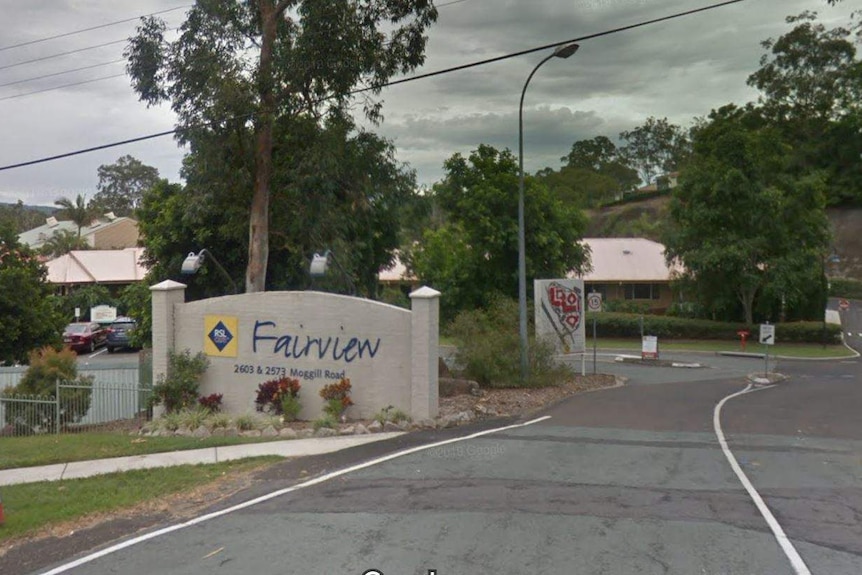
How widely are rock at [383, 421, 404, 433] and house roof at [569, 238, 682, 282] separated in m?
41.5

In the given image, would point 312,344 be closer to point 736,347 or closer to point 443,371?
point 443,371

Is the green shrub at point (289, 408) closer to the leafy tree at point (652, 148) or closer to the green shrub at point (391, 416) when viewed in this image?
the green shrub at point (391, 416)

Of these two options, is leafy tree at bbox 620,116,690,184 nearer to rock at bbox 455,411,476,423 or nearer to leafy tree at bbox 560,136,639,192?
leafy tree at bbox 560,136,639,192

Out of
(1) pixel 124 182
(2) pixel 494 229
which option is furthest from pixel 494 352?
(1) pixel 124 182

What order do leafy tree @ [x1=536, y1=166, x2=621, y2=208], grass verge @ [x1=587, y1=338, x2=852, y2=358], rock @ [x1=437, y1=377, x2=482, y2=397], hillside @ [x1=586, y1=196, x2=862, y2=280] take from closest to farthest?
rock @ [x1=437, y1=377, x2=482, y2=397] < grass verge @ [x1=587, y1=338, x2=852, y2=358] < hillside @ [x1=586, y1=196, x2=862, y2=280] < leafy tree @ [x1=536, y1=166, x2=621, y2=208]

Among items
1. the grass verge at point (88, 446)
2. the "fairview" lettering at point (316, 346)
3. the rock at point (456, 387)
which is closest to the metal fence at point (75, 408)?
the grass verge at point (88, 446)

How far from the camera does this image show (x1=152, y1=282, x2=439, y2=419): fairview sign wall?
15.2 metres

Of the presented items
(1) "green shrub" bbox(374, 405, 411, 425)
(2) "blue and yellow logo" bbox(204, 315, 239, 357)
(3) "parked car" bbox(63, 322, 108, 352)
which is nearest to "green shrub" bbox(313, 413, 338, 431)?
(1) "green shrub" bbox(374, 405, 411, 425)

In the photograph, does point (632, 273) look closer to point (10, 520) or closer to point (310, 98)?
point (310, 98)

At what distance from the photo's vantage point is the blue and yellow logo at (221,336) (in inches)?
655

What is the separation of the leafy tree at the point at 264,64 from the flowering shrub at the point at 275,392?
4978 mm

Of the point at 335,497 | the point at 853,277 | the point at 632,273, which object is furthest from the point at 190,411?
the point at 853,277

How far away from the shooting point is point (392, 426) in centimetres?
1462

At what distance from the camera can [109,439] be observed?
1402 centimetres
